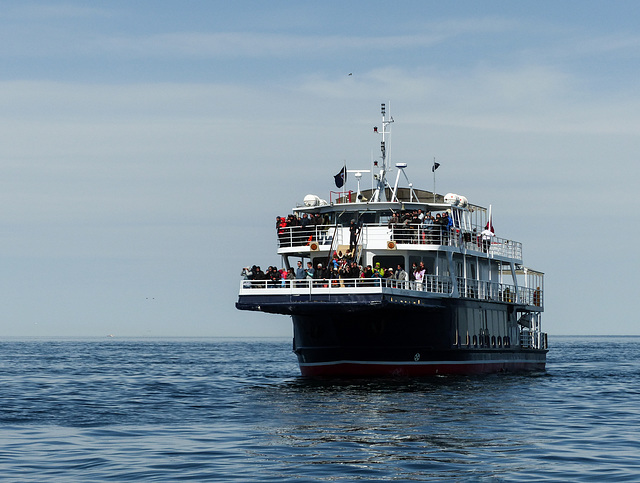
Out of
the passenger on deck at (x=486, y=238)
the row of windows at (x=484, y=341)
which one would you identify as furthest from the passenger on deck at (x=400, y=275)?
the passenger on deck at (x=486, y=238)

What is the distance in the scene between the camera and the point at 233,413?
31.1 metres

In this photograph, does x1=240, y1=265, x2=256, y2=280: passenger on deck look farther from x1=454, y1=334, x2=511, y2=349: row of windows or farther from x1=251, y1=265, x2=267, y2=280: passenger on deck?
x1=454, y1=334, x2=511, y2=349: row of windows

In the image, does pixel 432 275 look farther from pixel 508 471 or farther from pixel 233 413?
pixel 508 471

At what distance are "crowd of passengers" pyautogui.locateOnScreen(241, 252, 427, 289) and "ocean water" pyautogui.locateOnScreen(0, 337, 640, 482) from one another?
4.27 m

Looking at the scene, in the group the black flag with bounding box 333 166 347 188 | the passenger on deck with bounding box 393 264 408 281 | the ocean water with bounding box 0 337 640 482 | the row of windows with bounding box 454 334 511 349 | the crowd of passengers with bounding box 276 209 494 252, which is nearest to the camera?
the ocean water with bounding box 0 337 640 482

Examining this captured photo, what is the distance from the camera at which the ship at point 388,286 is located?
4066 cm

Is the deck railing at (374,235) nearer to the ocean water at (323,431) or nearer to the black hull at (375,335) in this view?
the black hull at (375,335)

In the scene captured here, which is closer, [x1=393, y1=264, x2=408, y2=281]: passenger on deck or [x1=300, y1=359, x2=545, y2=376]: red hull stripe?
[x1=300, y1=359, x2=545, y2=376]: red hull stripe

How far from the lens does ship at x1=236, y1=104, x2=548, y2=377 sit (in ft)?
133

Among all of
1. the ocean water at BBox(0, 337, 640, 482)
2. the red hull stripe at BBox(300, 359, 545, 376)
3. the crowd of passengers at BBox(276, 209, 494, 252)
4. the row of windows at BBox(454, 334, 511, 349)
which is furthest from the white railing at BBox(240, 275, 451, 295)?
the row of windows at BBox(454, 334, 511, 349)

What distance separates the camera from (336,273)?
41156 mm

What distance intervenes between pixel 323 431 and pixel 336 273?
15372mm

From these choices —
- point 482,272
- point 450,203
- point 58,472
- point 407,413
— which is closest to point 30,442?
point 58,472

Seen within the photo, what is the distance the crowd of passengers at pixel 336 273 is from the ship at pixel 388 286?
51 mm
